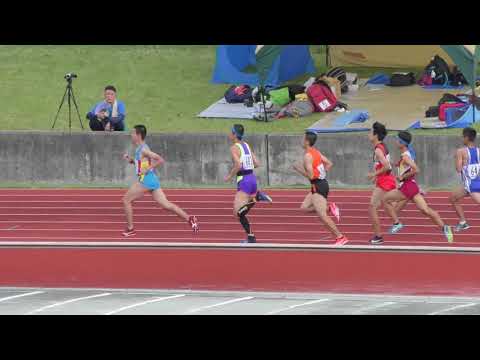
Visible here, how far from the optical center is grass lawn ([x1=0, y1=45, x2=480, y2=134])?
2564 centimetres

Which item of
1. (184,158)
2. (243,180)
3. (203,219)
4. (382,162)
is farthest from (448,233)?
(184,158)

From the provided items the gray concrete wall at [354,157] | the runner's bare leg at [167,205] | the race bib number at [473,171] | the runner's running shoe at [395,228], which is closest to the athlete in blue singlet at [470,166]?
the race bib number at [473,171]

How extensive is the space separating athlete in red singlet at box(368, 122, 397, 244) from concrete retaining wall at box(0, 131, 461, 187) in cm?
389

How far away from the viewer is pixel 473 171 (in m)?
17.1

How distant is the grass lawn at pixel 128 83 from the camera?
2564cm

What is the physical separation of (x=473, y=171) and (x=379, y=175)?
50.7 inches

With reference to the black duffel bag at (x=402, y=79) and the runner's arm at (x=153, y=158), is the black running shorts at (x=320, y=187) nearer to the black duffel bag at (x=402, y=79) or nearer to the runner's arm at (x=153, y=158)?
the runner's arm at (x=153, y=158)

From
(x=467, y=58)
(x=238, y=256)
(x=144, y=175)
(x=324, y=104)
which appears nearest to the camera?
(x=238, y=256)

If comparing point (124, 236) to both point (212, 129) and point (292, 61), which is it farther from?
point (292, 61)

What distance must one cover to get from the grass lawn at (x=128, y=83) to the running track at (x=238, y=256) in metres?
5.65

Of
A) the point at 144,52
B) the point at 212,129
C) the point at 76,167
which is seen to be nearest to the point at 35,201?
the point at 76,167

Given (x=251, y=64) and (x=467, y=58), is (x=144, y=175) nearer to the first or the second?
(x=467, y=58)

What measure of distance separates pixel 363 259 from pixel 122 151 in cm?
688

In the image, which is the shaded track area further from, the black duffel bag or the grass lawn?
the black duffel bag
